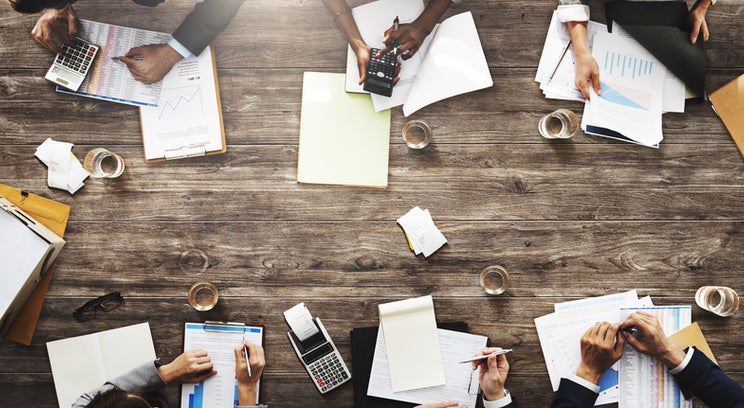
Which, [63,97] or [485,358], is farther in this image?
[63,97]

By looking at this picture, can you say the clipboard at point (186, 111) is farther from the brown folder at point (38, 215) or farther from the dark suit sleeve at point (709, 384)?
the dark suit sleeve at point (709, 384)

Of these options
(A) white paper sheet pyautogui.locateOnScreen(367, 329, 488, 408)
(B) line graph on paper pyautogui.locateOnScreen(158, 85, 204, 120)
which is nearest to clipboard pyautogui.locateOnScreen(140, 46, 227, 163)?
(B) line graph on paper pyautogui.locateOnScreen(158, 85, 204, 120)

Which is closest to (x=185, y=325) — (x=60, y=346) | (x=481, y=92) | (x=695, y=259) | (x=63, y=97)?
(x=60, y=346)

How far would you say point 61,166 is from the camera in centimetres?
191

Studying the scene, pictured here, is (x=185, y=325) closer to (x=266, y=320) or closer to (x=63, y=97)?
(x=266, y=320)

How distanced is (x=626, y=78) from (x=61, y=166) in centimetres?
205

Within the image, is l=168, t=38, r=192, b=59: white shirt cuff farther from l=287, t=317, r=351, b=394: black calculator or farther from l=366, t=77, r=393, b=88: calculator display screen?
l=287, t=317, r=351, b=394: black calculator

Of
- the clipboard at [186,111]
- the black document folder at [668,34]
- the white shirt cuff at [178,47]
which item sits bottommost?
the clipboard at [186,111]

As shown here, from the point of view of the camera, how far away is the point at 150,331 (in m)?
1.89

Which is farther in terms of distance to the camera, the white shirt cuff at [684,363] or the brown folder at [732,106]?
the brown folder at [732,106]

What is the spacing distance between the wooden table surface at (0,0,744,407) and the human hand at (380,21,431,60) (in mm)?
178

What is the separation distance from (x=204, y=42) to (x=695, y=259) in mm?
1911

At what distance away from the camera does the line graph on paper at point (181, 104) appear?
1925mm

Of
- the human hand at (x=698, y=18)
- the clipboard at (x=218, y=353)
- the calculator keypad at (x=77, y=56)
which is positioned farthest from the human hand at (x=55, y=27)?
the human hand at (x=698, y=18)
